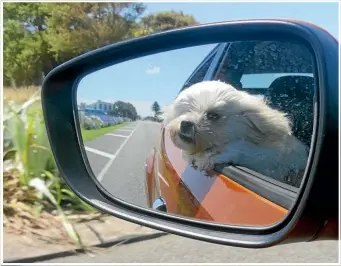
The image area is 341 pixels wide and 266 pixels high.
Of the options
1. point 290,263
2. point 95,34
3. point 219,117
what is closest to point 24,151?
point 290,263

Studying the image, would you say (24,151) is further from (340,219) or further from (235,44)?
(340,219)

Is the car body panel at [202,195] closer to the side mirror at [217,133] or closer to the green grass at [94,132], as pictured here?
the side mirror at [217,133]

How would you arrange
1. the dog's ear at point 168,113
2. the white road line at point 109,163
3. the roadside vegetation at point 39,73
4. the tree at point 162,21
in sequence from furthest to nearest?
the tree at point 162,21
the roadside vegetation at point 39,73
the white road line at point 109,163
the dog's ear at point 168,113

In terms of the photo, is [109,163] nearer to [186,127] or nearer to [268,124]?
[186,127]

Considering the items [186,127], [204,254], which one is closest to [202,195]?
[186,127]

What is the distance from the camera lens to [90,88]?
2248 mm

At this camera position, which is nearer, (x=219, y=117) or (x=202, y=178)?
(x=219, y=117)

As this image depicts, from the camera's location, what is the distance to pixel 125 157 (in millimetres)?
2277

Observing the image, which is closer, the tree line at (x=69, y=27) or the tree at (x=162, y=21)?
the tree at (x=162, y=21)

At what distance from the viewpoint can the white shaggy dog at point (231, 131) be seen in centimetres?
138

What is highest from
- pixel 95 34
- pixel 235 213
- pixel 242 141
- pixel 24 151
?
pixel 95 34

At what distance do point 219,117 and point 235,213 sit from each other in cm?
25

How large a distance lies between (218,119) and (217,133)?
4 cm

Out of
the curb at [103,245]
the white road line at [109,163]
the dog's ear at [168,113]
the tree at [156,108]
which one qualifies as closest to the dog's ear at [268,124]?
the dog's ear at [168,113]
